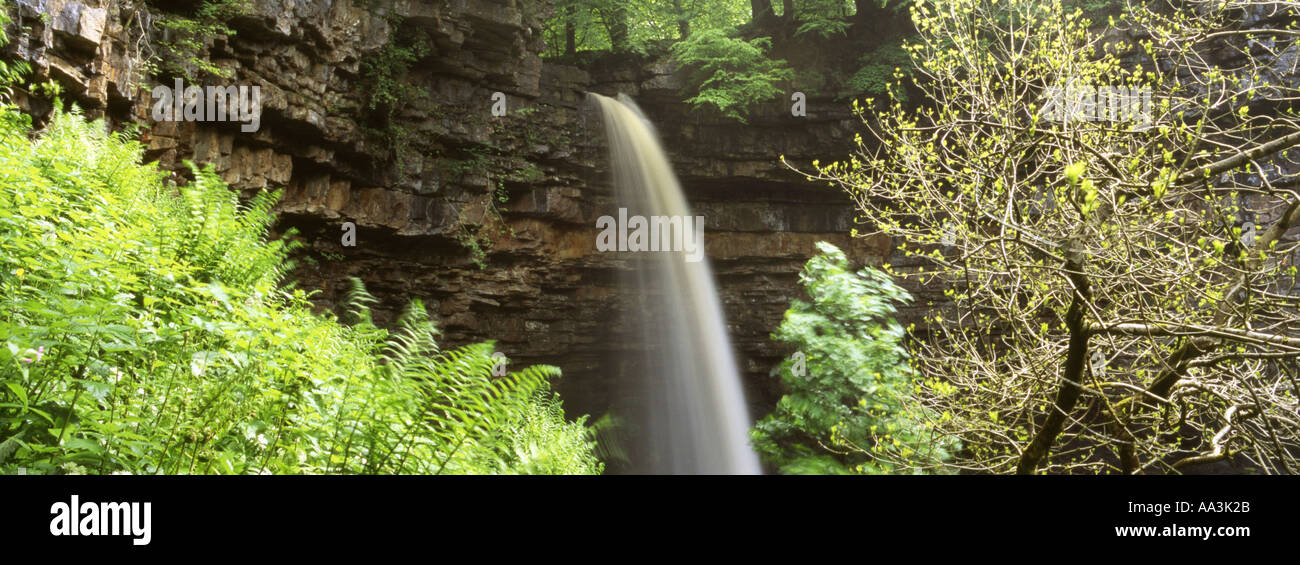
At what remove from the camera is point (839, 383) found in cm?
657

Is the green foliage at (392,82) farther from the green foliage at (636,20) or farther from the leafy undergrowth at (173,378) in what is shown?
the leafy undergrowth at (173,378)

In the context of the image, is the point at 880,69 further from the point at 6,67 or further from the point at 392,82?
the point at 6,67

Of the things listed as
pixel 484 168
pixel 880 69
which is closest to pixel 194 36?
pixel 484 168

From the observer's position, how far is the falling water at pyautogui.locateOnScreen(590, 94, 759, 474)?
1809cm

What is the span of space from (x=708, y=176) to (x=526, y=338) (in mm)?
6528

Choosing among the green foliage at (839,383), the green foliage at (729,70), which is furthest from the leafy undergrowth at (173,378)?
the green foliage at (729,70)

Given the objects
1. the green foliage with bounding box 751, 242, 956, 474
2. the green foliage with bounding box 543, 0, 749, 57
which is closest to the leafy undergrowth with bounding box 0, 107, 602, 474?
the green foliage with bounding box 751, 242, 956, 474

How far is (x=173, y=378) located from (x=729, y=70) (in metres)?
14.7

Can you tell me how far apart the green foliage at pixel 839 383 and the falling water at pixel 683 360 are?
10925 millimetres

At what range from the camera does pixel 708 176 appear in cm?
1788

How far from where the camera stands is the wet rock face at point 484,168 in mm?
11953

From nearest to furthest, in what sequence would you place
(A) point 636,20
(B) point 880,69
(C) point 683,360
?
(B) point 880,69, (A) point 636,20, (C) point 683,360

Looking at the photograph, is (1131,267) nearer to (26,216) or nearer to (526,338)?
(26,216)
